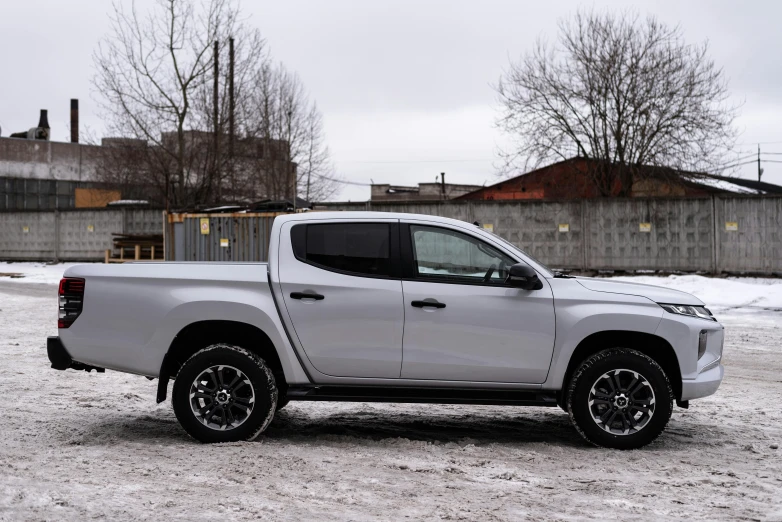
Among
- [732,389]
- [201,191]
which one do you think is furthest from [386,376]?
[201,191]

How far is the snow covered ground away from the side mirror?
1219 millimetres

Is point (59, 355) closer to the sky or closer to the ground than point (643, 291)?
closer to the ground

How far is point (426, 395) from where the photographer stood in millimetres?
6828

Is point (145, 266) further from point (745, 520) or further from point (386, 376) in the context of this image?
point (745, 520)

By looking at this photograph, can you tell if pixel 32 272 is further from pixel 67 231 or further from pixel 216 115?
pixel 216 115

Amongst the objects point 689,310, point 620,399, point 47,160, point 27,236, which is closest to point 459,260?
point 620,399

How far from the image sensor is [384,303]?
685 centimetres

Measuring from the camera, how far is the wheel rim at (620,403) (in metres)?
6.79

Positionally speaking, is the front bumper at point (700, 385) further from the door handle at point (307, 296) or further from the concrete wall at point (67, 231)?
the concrete wall at point (67, 231)

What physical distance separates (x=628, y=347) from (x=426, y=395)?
1595 millimetres

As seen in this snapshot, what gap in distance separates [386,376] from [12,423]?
324cm

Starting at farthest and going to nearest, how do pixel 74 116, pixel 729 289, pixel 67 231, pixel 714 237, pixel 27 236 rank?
pixel 74 116 → pixel 27 236 → pixel 67 231 → pixel 714 237 → pixel 729 289

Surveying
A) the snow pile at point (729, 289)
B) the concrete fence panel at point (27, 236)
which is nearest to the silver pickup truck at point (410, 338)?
the snow pile at point (729, 289)

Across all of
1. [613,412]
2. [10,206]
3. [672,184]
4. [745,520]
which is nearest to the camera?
[745,520]
